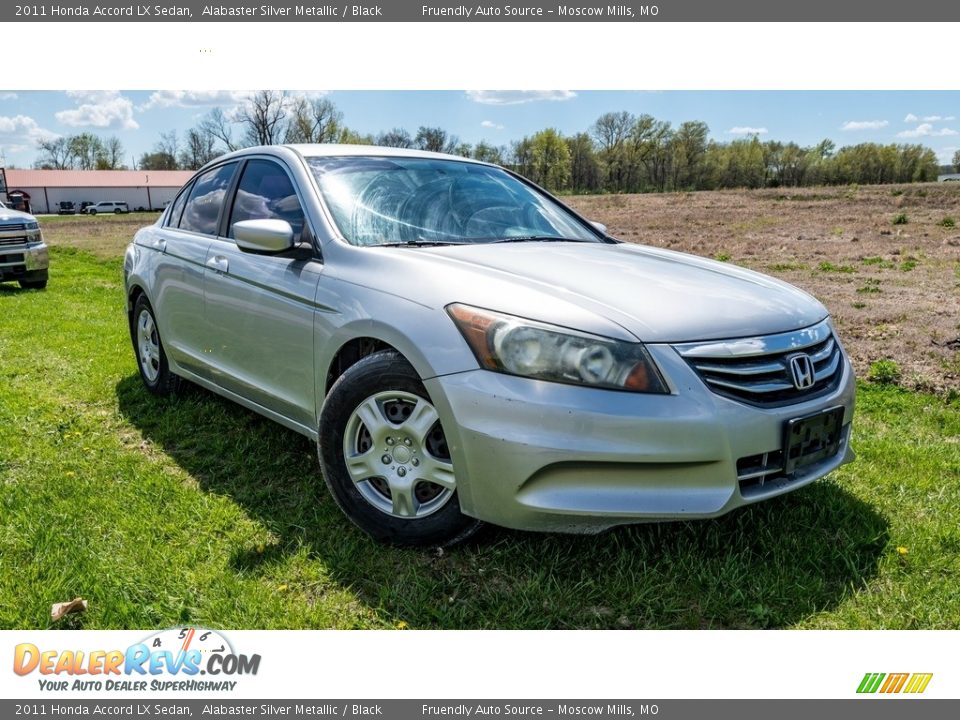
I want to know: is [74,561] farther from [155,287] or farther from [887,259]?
[887,259]

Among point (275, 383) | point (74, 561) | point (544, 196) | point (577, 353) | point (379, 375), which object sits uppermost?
point (544, 196)

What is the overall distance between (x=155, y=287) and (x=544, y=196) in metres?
2.54

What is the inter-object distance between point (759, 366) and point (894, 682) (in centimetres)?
107

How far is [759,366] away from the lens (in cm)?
270

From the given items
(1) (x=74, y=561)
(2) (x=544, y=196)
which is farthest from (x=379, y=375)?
(2) (x=544, y=196)

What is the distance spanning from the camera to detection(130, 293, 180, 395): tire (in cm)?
503

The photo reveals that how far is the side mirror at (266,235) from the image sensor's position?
131 inches

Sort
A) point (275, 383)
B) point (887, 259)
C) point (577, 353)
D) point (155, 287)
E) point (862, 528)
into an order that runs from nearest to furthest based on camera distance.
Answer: point (577, 353) < point (862, 528) < point (275, 383) < point (155, 287) < point (887, 259)

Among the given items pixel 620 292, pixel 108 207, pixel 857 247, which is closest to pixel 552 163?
pixel 857 247

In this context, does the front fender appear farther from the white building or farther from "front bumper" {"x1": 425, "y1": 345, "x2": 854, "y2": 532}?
the white building

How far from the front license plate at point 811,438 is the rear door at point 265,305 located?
1954mm

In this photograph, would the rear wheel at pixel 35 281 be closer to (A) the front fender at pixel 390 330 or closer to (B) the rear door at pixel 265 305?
(B) the rear door at pixel 265 305

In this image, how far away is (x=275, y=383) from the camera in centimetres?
Answer: 365

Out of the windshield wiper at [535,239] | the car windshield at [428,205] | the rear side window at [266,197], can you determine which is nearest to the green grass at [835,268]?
the car windshield at [428,205]
